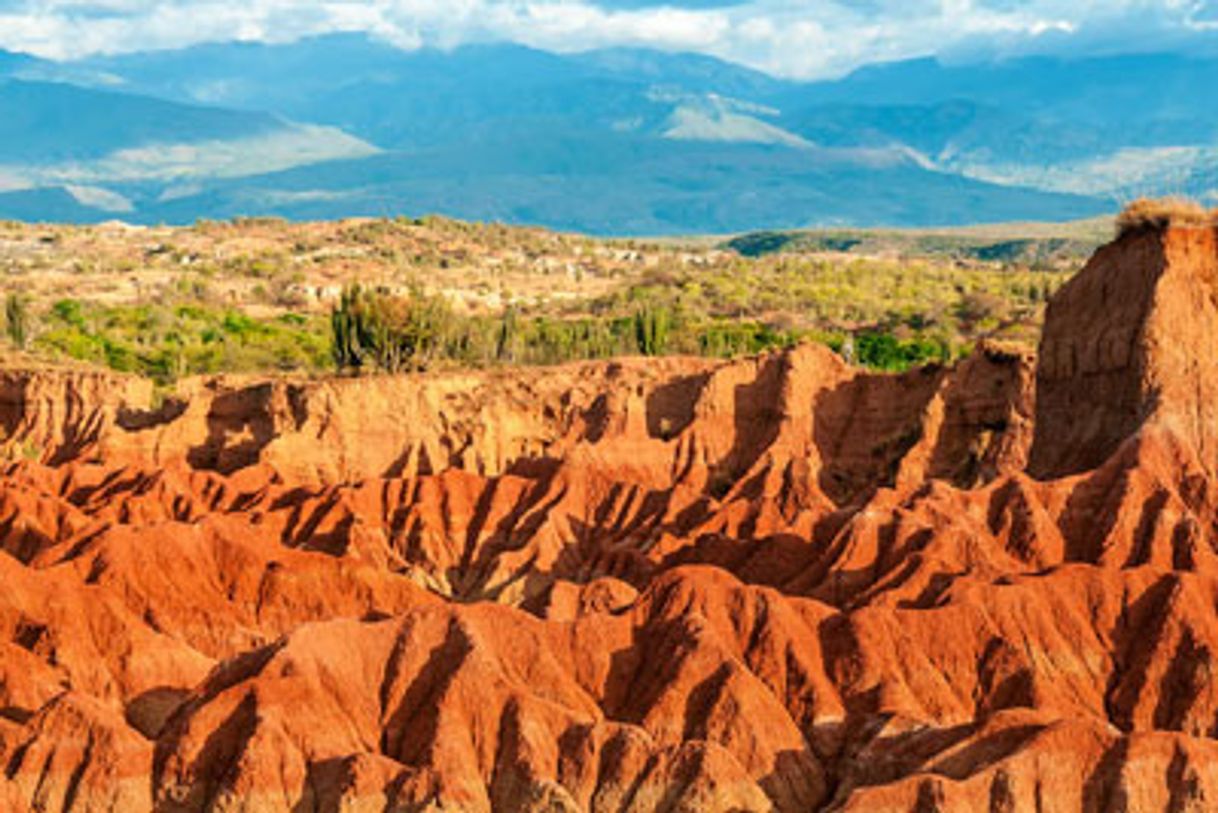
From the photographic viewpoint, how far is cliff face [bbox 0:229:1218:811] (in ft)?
183

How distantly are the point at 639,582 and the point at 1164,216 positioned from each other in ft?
71.7

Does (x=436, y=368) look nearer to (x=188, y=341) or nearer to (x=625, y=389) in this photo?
(x=625, y=389)

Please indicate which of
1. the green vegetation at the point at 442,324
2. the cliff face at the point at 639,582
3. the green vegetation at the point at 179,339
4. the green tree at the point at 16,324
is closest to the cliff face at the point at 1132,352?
the cliff face at the point at 639,582

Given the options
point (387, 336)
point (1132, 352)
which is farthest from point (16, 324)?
point (1132, 352)

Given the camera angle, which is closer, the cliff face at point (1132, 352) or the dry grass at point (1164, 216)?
the cliff face at point (1132, 352)

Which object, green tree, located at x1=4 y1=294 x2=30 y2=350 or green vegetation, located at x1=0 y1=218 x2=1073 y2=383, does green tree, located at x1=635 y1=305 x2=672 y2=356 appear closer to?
green vegetation, located at x1=0 y1=218 x2=1073 y2=383

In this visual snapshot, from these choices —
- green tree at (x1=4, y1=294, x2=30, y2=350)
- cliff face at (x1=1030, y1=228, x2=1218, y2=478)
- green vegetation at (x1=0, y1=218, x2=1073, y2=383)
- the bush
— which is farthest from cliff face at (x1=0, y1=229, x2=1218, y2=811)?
green tree at (x1=4, y1=294, x2=30, y2=350)

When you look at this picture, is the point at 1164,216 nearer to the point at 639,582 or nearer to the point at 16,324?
the point at 639,582

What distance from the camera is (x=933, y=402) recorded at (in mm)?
106062

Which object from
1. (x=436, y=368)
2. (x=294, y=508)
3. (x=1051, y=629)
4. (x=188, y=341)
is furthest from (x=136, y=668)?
(x=188, y=341)

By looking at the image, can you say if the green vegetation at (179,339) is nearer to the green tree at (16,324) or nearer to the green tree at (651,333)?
the green tree at (16,324)

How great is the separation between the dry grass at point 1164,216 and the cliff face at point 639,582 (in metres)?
0.56

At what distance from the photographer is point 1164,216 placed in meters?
83.8

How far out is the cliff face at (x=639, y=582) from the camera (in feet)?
183
